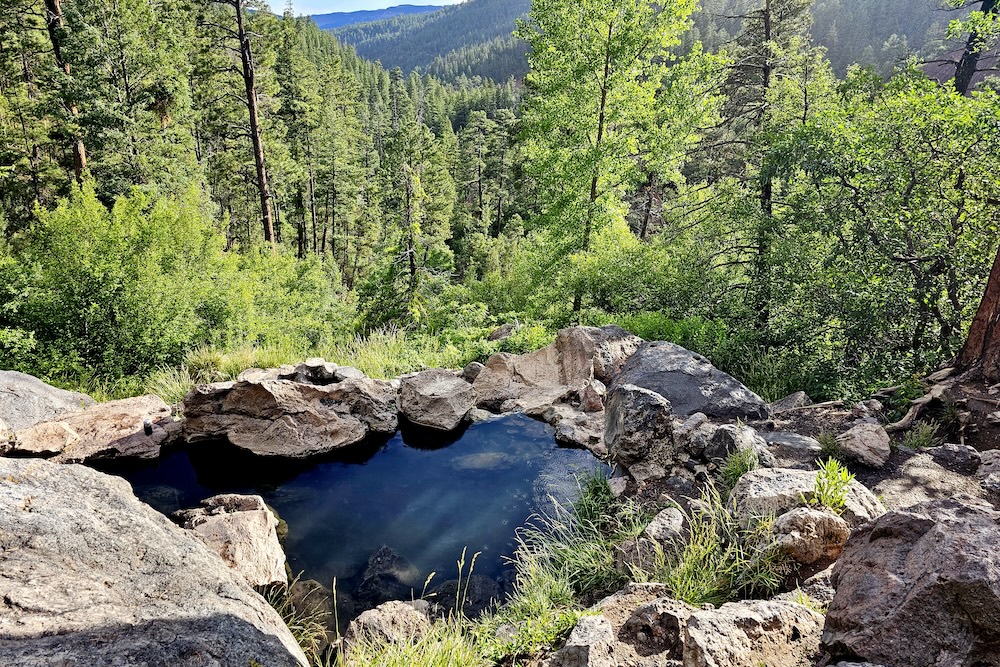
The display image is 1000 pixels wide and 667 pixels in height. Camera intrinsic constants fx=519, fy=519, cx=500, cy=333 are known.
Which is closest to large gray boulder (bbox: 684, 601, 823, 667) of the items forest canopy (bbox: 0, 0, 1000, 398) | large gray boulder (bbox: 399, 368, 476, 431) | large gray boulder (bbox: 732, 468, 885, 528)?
large gray boulder (bbox: 732, 468, 885, 528)

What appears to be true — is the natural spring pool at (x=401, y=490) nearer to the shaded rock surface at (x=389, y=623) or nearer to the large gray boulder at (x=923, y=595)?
the shaded rock surface at (x=389, y=623)

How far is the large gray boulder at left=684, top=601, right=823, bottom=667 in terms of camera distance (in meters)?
2.66

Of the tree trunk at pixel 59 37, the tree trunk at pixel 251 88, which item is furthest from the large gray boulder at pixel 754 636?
the tree trunk at pixel 59 37

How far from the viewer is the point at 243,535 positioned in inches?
195

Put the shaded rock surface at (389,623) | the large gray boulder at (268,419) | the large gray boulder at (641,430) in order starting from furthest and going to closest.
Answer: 1. the large gray boulder at (268,419)
2. the large gray boulder at (641,430)
3. the shaded rock surface at (389,623)

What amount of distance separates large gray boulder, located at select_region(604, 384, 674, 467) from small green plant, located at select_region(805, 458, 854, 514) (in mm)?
2107

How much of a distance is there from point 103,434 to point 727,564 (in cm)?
788

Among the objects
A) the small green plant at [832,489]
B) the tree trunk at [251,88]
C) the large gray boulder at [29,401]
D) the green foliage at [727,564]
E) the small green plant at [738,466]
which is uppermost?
the tree trunk at [251,88]

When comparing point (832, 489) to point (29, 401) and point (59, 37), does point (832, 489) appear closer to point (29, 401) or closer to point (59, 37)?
point (29, 401)

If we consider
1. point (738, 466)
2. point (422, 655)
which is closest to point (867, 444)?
point (738, 466)

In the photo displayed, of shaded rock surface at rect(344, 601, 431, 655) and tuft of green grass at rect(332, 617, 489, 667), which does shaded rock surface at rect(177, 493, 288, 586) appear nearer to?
shaded rock surface at rect(344, 601, 431, 655)

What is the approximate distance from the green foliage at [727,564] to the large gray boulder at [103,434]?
278 inches

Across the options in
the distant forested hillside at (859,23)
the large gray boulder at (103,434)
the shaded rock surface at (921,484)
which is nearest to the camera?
the shaded rock surface at (921,484)

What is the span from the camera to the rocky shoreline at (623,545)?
245 centimetres
